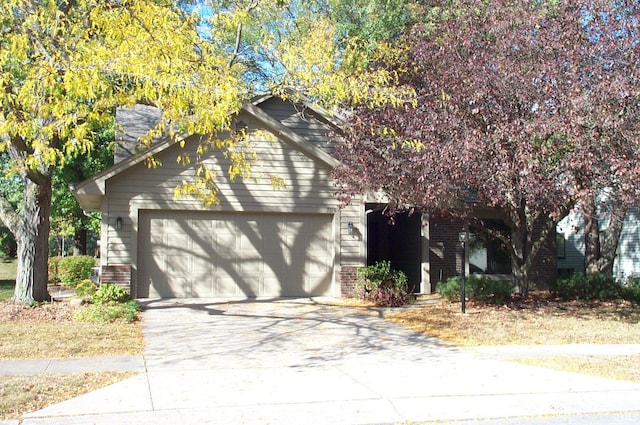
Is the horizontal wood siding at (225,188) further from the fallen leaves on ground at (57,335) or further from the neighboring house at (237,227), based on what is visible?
the fallen leaves on ground at (57,335)

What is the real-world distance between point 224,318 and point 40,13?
676cm

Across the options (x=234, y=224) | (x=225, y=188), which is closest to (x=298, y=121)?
(x=225, y=188)

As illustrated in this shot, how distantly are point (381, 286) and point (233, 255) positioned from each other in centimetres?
389

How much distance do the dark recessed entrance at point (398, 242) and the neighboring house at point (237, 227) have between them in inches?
72.4

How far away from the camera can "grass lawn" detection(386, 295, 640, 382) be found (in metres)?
9.56

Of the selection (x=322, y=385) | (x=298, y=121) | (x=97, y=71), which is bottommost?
(x=322, y=385)

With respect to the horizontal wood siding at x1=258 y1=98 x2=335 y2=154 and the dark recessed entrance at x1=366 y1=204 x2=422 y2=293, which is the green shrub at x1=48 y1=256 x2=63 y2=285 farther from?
the dark recessed entrance at x1=366 y1=204 x2=422 y2=293

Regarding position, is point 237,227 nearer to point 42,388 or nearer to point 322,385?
point 322,385

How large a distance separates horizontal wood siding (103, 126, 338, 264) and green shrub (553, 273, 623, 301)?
696 centimetres

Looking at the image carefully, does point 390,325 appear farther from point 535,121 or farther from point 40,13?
point 40,13

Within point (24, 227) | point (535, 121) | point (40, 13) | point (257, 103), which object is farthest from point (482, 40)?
point (24, 227)

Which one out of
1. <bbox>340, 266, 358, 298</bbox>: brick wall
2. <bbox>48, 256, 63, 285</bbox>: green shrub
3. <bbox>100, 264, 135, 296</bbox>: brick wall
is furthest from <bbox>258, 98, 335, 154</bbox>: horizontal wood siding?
<bbox>48, 256, 63, 285</bbox>: green shrub

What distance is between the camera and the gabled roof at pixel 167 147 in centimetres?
1488

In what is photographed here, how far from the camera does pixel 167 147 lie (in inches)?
602
